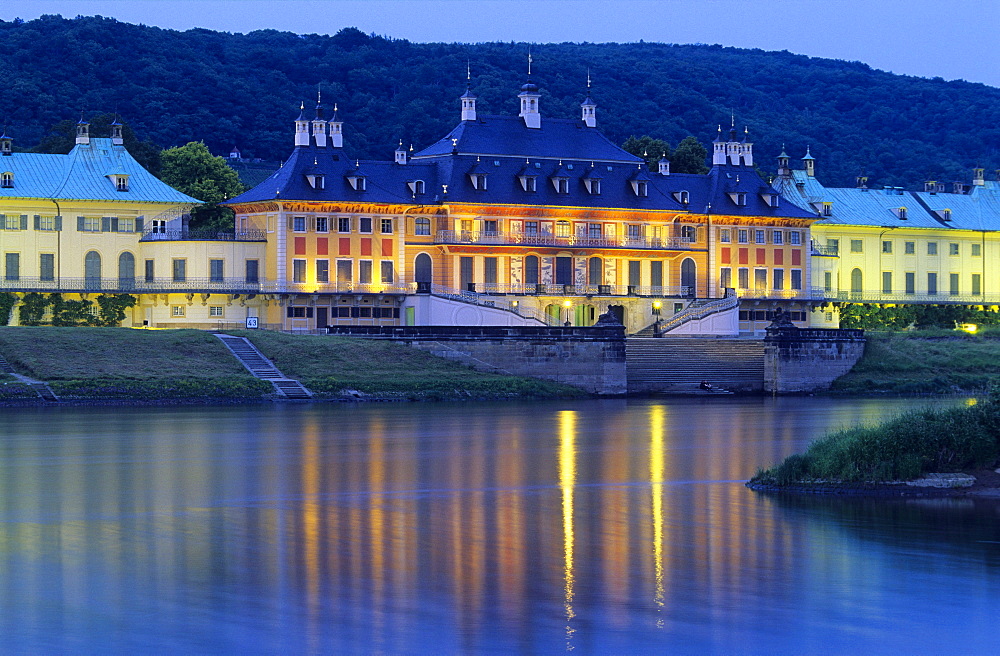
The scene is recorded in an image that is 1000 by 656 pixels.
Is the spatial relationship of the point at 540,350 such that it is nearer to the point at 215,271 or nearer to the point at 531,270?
the point at 531,270

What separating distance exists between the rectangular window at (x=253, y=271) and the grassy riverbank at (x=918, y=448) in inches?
2213

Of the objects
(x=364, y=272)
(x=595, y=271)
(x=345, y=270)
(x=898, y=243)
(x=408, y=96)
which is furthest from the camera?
(x=408, y=96)

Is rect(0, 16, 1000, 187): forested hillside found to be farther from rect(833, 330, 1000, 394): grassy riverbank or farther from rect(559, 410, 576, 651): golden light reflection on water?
rect(559, 410, 576, 651): golden light reflection on water

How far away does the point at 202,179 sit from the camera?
97938 millimetres

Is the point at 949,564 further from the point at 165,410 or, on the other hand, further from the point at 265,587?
the point at 165,410

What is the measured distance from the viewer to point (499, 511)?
3142 centimetres

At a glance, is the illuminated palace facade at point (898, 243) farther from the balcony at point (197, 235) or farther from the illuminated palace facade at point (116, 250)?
the illuminated palace facade at point (116, 250)

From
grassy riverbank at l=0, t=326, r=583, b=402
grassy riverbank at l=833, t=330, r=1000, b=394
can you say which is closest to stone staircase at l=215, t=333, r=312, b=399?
grassy riverbank at l=0, t=326, r=583, b=402

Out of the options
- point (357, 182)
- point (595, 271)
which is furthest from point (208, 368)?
point (595, 271)

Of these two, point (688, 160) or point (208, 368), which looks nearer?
point (208, 368)

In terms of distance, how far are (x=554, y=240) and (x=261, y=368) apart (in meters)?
27.1

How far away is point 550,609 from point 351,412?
38267 mm

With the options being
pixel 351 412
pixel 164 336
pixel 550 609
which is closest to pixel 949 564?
pixel 550 609

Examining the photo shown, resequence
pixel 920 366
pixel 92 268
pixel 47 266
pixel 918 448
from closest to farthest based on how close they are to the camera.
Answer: pixel 918 448
pixel 920 366
pixel 47 266
pixel 92 268
